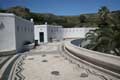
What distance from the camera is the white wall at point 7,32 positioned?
15931 millimetres

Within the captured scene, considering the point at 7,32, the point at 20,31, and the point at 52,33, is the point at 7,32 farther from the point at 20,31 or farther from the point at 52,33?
the point at 52,33

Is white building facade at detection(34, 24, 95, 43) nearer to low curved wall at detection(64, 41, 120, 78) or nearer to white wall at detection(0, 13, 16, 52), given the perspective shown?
white wall at detection(0, 13, 16, 52)

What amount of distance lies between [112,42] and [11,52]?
996 centimetres

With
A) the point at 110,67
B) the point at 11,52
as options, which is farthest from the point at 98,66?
the point at 11,52

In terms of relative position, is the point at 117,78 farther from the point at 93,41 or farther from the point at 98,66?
the point at 93,41

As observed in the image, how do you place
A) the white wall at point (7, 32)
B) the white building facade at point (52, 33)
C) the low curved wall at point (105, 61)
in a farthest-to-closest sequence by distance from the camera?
the white building facade at point (52, 33), the white wall at point (7, 32), the low curved wall at point (105, 61)

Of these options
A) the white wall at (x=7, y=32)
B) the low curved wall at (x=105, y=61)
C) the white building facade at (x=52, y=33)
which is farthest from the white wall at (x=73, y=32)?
the low curved wall at (x=105, y=61)

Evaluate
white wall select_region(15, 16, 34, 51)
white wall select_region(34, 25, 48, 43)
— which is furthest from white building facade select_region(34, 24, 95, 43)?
white wall select_region(15, 16, 34, 51)

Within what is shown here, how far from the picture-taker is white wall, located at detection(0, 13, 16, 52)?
1593 cm

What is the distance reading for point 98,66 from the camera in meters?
8.10

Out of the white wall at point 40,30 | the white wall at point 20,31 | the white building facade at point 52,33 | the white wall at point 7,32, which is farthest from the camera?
the white building facade at point 52,33

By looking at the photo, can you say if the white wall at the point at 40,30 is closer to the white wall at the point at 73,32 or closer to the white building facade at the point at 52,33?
the white building facade at the point at 52,33

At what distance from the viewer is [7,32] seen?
53.6 ft

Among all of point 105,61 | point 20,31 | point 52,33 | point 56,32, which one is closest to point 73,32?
point 56,32
